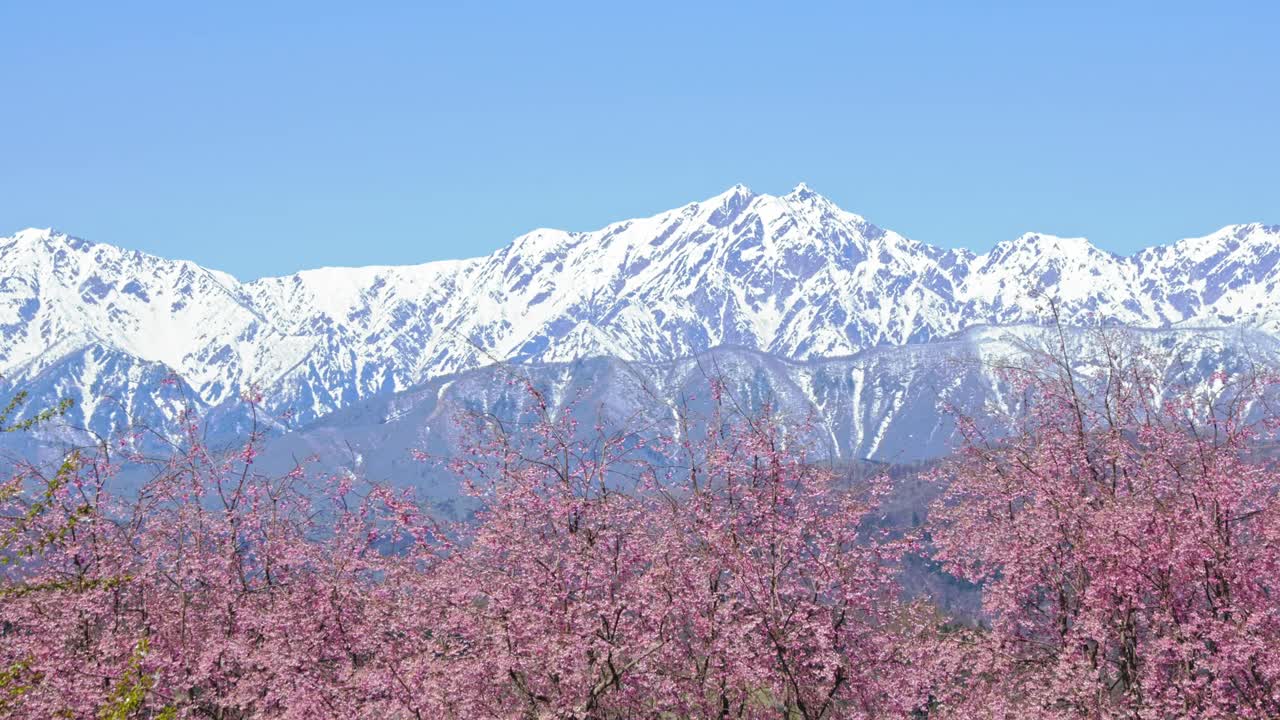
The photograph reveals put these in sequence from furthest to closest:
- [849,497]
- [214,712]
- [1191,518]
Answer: [214,712] < [849,497] < [1191,518]

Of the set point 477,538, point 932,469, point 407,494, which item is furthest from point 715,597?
point 932,469

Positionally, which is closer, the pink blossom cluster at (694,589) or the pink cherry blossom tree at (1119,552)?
the pink cherry blossom tree at (1119,552)

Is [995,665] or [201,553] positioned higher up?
[201,553]

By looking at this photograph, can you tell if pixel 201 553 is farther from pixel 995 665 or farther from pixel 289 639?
pixel 995 665

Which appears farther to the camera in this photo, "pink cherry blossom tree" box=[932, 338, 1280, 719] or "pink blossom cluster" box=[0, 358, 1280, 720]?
"pink blossom cluster" box=[0, 358, 1280, 720]

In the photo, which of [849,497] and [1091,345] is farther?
[1091,345]

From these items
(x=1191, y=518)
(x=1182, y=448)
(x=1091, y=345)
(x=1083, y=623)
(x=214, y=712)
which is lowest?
(x=214, y=712)

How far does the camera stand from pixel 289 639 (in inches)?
938

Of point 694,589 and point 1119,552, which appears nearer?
point 1119,552

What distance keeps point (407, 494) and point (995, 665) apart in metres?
11.4

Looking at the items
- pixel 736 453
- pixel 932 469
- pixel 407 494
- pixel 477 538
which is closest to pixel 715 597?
pixel 736 453

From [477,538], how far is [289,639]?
4.05 m

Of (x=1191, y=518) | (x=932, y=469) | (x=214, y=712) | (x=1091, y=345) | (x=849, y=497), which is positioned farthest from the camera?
(x=932, y=469)

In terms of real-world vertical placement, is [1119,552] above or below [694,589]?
above
